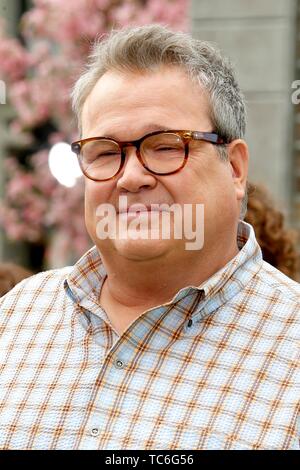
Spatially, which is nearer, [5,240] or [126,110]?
[126,110]

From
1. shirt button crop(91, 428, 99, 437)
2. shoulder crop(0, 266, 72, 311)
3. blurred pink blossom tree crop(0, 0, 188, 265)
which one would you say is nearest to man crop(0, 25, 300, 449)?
shirt button crop(91, 428, 99, 437)

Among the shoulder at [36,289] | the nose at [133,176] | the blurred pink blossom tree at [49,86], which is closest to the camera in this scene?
the nose at [133,176]

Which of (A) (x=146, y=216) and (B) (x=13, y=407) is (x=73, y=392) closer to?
(B) (x=13, y=407)

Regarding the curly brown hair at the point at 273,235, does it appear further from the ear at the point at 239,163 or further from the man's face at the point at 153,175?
the man's face at the point at 153,175

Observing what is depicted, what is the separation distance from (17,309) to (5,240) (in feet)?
26.6

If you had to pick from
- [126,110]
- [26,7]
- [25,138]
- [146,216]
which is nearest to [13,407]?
[146,216]

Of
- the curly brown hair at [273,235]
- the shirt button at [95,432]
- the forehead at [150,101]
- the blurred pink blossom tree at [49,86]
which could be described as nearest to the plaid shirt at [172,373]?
the shirt button at [95,432]

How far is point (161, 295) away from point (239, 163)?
39 centimetres

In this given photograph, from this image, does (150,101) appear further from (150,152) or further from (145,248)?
(145,248)

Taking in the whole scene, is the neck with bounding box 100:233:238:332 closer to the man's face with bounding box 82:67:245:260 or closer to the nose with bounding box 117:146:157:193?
the man's face with bounding box 82:67:245:260

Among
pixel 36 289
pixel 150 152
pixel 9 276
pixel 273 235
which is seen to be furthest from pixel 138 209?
pixel 9 276

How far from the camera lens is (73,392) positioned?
249cm

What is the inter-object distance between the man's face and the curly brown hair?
1.48 metres

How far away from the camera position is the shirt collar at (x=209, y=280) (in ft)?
8.20
